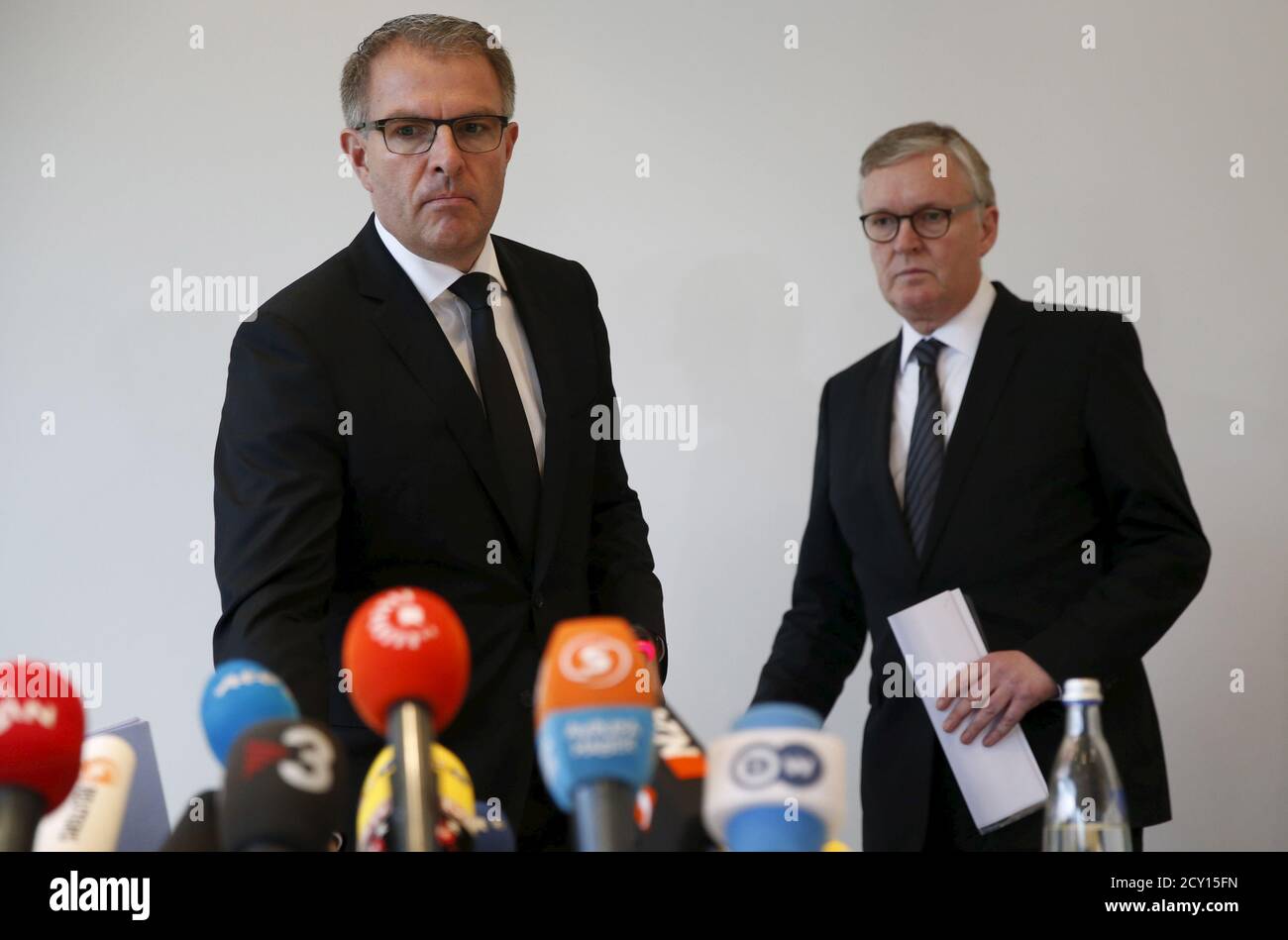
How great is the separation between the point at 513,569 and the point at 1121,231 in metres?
1.86

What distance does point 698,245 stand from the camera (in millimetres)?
3107

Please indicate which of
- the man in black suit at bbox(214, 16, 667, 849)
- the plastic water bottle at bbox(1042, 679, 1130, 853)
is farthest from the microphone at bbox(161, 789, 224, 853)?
the plastic water bottle at bbox(1042, 679, 1130, 853)

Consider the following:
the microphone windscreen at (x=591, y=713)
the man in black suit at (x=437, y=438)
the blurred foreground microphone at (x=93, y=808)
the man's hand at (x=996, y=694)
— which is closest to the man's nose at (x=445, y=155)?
the man in black suit at (x=437, y=438)

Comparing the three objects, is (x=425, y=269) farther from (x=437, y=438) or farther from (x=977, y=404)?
(x=977, y=404)

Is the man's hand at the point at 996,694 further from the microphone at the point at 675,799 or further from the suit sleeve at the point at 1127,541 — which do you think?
the microphone at the point at 675,799

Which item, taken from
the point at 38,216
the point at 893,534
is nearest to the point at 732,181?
the point at 893,534

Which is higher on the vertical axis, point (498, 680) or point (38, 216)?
point (38, 216)

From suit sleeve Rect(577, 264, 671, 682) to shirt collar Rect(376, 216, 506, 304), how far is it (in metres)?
0.23

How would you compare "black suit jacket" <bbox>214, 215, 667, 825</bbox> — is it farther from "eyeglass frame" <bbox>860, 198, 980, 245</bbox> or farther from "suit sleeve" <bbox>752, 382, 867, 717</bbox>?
"eyeglass frame" <bbox>860, 198, 980, 245</bbox>

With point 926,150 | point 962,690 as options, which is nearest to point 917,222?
point 926,150

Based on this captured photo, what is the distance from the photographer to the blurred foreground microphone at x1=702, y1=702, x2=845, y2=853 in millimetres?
697

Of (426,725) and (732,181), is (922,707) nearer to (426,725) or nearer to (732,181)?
(732,181)

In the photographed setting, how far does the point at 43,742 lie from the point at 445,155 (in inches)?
49.1

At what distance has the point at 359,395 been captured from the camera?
1.72 metres
